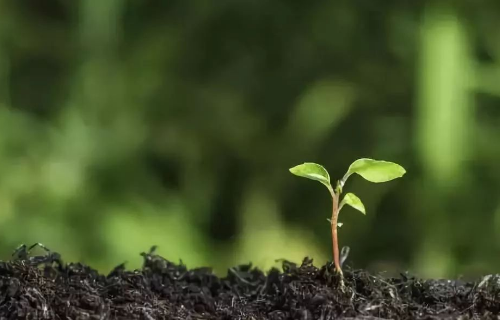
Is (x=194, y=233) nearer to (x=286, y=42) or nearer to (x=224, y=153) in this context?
(x=224, y=153)

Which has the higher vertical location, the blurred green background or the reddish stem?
the blurred green background

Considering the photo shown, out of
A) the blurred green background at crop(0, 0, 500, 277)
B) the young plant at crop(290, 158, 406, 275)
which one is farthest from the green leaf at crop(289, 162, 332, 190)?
the blurred green background at crop(0, 0, 500, 277)

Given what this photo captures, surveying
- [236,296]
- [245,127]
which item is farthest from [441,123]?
[236,296]

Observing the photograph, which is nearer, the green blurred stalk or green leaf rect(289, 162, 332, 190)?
green leaf rect(289, 162, 332, 190)

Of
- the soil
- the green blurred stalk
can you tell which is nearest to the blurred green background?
the green blurred stalk

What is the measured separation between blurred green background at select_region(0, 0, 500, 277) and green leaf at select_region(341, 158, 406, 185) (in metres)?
0.85

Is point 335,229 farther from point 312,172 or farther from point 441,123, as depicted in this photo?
point 441,123

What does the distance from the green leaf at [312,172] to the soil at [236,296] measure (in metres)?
0.06

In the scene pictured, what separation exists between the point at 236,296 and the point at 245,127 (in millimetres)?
879

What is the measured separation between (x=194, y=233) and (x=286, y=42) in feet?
1.50

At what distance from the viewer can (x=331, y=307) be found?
338 mm

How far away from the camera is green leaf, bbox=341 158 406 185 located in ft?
1.18

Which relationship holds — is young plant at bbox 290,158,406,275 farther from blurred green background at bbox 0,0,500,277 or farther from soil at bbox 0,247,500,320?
blurred green background at bbox 0,0,500,277

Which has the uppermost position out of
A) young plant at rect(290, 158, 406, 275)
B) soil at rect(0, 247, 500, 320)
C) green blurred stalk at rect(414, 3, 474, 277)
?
green blurred stalk at rect(414, 3, 474, 277)
